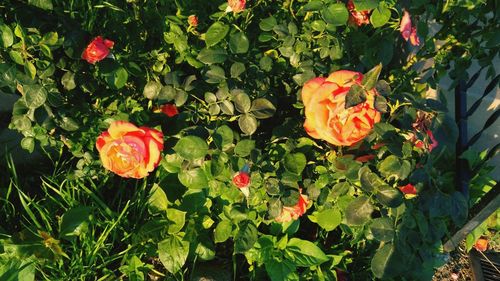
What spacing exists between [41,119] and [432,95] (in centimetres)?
173

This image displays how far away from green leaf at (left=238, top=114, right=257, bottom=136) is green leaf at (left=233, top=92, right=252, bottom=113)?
0.02m

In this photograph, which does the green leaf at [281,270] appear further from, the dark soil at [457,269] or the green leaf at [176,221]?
the dark soil at [457,269]

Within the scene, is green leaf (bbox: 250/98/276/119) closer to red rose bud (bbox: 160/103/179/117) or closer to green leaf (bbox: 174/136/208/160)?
green leaf (bbox: 174/136/208/160)

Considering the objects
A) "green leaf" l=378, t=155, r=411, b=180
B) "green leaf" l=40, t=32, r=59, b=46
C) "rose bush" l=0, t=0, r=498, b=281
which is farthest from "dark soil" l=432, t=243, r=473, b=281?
"green leaf" l=40, t=32, r=59, b=46

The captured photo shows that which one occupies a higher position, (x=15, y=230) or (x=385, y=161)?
(x=385, y=161)

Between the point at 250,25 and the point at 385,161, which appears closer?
the point at 385,161

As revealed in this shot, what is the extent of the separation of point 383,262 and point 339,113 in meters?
0.47

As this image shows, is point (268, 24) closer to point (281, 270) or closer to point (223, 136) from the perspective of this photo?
point (223, 136)

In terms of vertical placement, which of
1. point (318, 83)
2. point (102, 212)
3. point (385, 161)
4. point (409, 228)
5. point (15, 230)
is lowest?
point (15, 230)

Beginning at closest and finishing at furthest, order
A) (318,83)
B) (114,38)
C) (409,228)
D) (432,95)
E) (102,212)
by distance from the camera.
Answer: (318,83) < (409,228) < (114,38) < (102,212) < (432,95)

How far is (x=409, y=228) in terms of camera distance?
1.46 m

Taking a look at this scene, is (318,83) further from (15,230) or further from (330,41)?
(15,230)

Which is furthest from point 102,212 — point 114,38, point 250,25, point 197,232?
point 250,25

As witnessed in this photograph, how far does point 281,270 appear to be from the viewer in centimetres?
184
